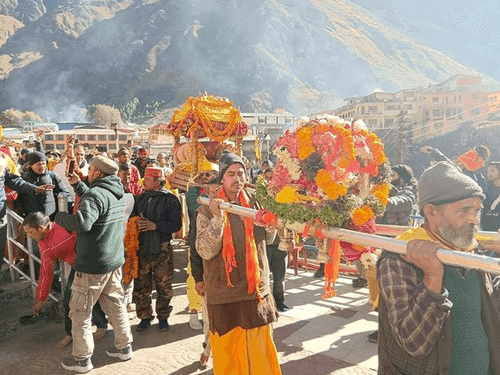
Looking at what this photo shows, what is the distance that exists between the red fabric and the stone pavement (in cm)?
73

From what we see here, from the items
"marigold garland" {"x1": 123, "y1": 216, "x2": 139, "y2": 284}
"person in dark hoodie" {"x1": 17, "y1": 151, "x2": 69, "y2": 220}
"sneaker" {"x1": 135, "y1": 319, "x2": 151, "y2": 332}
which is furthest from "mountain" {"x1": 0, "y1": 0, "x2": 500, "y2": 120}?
"sneaker" {"x1": 135, "y1": 319, "x2": 151, "y2": 332}

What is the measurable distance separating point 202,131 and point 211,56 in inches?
6152

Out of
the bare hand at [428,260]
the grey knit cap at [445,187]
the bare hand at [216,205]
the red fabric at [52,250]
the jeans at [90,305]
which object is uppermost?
the grey knit cap at [445,187]

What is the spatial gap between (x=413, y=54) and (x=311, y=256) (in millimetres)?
180419

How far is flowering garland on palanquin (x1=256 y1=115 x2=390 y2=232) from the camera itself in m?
2.65

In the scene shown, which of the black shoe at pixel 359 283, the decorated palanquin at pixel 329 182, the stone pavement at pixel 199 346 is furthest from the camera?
the black shoe at pixel 359 283

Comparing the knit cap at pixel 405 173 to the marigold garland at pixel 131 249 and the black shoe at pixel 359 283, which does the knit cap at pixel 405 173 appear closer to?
the black shoe at pixel 359 283

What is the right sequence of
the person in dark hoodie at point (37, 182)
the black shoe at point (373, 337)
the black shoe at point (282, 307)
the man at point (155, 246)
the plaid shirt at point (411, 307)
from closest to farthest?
the plaid shirt at point (411, 307)
the black shoe at point (373, 337)
the man at point (155, 246)
the black shoe at point (282, 307)
the person in dark hoodie at point (37, 182)

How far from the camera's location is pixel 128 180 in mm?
7281

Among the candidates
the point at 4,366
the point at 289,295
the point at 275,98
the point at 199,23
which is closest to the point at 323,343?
the point at 289,295

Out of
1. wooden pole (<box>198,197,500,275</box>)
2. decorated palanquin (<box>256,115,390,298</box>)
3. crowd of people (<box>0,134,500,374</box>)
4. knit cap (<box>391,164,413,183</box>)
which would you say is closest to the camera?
wooden pole (<box>198,197,500,275</box>)

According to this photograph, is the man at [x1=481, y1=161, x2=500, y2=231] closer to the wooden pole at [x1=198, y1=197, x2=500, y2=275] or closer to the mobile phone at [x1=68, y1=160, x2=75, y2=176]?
the wooden pole at [x1=198, y1=197, x2=500, y2=275]

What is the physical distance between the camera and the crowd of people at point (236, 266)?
2123 millimetres

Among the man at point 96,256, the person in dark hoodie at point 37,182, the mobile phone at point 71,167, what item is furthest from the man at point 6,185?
the man at point 96,256
